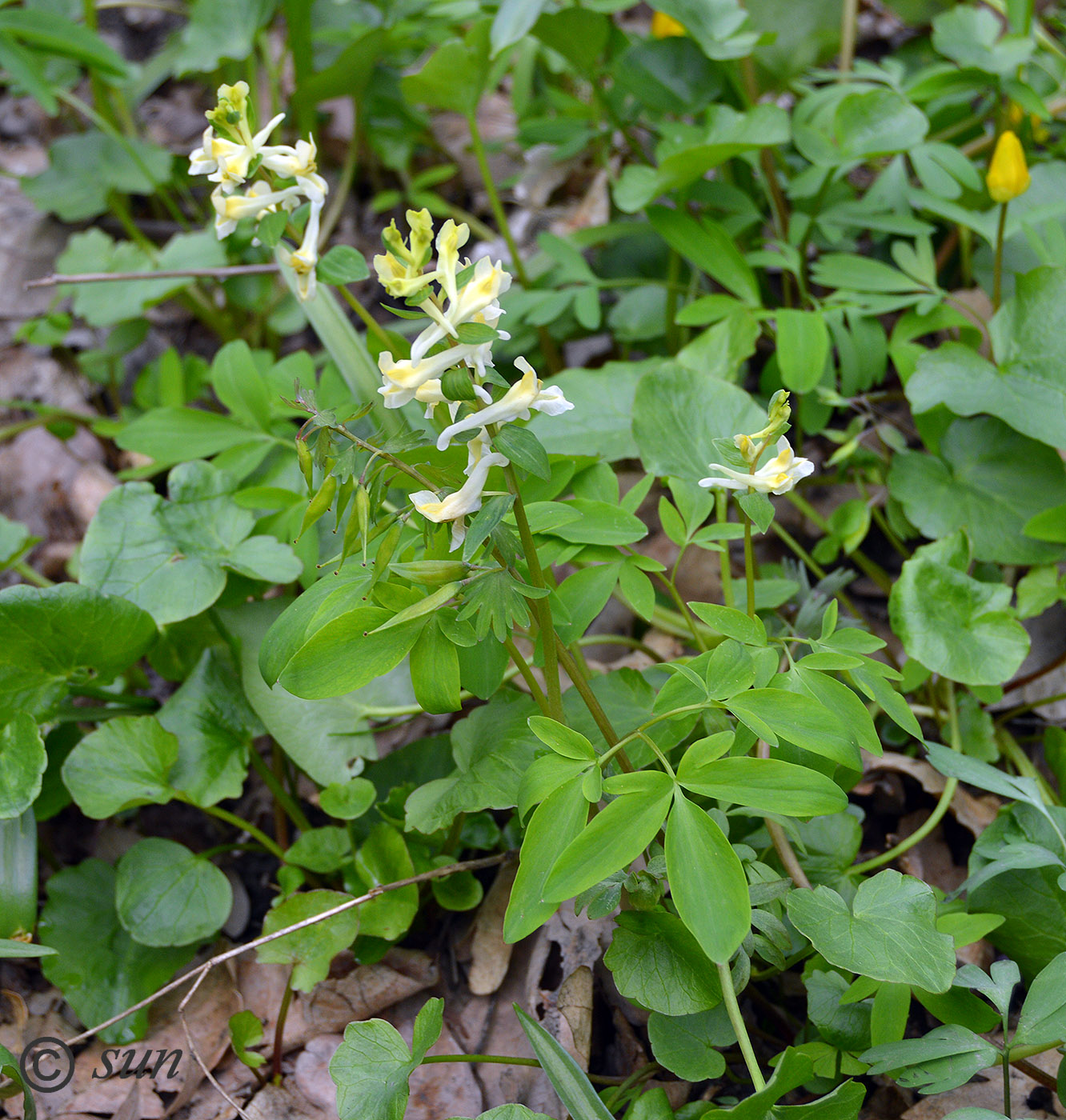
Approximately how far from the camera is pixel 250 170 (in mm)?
1028

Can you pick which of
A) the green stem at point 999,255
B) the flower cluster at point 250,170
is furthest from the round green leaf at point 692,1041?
the green stem at point 999,255

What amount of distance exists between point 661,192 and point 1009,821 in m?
1.35

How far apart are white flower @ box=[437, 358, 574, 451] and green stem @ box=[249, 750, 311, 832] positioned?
873 mm

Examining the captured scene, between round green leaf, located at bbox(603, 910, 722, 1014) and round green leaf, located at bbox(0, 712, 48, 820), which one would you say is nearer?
round green leaf, located at bbox(603, 910, 722, 1014)

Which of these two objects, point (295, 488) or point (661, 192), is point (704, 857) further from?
point (661, 192)

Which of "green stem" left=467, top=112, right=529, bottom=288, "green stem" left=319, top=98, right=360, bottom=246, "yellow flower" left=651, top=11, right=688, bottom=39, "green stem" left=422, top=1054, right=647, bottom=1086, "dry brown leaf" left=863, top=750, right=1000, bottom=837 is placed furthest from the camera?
"green stem" left=319, top=98, right=360, bottom=246

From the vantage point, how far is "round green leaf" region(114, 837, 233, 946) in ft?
4.38

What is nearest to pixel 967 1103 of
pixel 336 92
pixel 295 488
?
pixel 295 488

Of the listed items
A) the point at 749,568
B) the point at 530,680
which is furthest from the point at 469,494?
the point at 749,568

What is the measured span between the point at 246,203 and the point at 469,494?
0.48 meters

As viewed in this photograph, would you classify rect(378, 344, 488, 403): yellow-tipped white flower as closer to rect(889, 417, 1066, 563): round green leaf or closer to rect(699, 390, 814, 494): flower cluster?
rect(699, 390, 814, 494): flower cluster

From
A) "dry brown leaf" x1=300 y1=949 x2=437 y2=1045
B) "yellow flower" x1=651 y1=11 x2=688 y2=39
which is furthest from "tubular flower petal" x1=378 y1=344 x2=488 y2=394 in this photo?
"yellow flower" x1=651 y1=11 x2=688 y2=39

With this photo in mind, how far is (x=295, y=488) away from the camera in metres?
1.60

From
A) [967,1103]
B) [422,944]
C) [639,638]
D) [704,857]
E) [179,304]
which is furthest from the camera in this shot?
[179,304]
